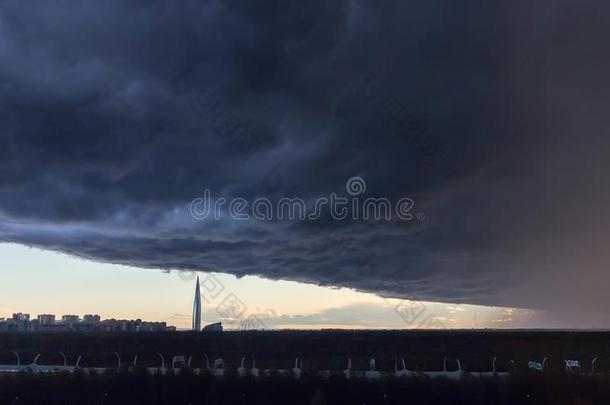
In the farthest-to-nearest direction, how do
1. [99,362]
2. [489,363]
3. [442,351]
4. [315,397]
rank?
[442,351]
[99,362]
[489,363]
[315,397]

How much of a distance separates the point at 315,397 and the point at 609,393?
14.6 metres

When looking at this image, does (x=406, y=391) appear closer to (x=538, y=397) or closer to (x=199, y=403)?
(x=538, y=397)

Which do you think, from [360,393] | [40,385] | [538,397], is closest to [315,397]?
[360,393]

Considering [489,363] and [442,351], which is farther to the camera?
[442,351]

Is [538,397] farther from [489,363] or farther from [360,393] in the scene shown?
[489,363]

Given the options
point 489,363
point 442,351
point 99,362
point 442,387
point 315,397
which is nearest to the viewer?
point 315,397

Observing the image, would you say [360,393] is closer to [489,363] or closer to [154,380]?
[154,380]

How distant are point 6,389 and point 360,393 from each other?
17804 mm

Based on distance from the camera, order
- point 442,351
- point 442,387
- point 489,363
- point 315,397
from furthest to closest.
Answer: point 442,351 → point 489,363 → point 442,387 → point 315,397

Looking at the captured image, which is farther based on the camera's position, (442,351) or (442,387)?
(442,351)

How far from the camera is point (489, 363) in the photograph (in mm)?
54094

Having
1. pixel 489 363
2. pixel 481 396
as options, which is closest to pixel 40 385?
pixel 481 396

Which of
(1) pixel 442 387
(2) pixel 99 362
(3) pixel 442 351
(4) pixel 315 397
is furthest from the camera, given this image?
(3) pixel 442 351

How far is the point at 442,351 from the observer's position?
77.6 m
